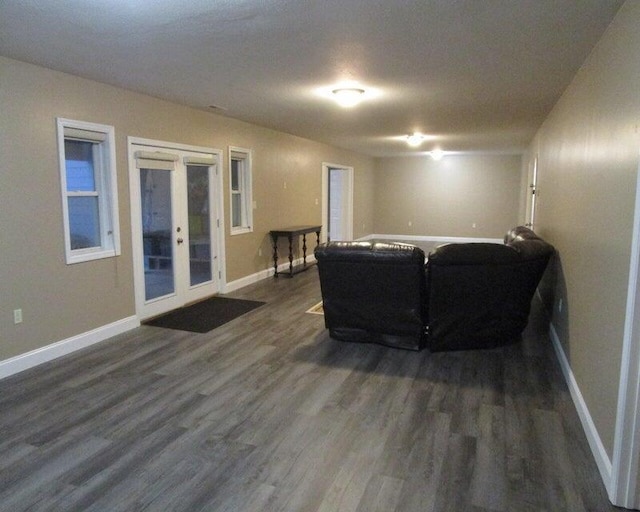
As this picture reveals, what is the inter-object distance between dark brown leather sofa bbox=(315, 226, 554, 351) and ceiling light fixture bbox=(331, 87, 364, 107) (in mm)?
1495

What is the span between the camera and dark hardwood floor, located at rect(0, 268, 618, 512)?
2139mm

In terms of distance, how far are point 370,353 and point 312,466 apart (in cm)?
174

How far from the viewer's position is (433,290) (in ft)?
12.4

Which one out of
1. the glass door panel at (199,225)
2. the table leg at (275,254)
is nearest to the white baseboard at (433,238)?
the table leg at (275,254)

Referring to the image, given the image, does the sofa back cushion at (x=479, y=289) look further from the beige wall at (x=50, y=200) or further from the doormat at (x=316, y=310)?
the beige wall at (x=50, y=200)

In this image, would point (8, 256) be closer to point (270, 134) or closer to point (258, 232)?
point (258, 232)

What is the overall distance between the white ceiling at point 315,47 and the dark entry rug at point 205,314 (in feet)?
7.74

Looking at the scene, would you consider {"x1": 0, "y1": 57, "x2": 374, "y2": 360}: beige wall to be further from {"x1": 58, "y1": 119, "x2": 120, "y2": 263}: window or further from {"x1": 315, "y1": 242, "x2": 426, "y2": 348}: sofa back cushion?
{"x1": 315, "y1": 242, "x2": 426, "y2": 348}: sofa back cushion

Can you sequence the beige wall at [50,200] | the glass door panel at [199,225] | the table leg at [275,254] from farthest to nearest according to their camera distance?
the table leg at [275,254] → the glass door panel at [199,225] → the beige wall at [50,200]

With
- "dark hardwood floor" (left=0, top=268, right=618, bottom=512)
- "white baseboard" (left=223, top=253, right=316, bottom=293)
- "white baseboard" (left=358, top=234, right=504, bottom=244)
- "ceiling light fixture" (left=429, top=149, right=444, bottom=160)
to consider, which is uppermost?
"ceiling light fixture" (left=429, top=149, right=444, bottom=160)

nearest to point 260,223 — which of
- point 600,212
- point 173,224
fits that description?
point 173,224

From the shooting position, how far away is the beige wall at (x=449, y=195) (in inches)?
462

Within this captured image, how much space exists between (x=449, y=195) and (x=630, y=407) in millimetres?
10696

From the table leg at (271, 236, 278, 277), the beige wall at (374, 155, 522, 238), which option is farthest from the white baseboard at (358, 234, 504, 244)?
the table leg at (271, 236, 278, 277)
